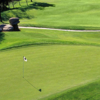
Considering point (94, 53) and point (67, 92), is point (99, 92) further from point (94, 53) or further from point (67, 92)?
point (94, 53)

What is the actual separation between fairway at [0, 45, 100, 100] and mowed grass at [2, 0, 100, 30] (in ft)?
58.7

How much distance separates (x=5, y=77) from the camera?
14.9 metres

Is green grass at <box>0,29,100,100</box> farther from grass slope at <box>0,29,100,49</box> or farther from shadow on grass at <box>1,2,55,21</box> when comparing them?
shadow on grass at <box>1,2,55,21</box>

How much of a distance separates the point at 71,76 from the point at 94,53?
503 centimetres

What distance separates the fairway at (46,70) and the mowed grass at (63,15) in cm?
1789

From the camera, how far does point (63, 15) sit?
46969 mm

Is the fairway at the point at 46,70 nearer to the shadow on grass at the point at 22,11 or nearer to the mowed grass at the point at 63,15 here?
the mowed grass at the point at 63,15

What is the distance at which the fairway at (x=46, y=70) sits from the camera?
13.4m

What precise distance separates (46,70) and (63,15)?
32590 millimetres

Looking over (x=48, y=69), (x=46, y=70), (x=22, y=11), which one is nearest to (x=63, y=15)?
(x=22, y=11)

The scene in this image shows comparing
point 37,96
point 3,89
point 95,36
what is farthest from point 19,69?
point 95,36

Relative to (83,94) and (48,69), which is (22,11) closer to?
(48,69)

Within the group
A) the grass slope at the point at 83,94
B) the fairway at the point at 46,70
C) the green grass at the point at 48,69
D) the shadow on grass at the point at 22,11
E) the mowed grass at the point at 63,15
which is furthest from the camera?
the shadow on grass at the point at 22,11

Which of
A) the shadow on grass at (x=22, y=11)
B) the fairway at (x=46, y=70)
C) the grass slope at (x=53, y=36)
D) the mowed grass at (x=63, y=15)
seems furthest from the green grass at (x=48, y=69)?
the shadow on grass at (x=22, y=11)
